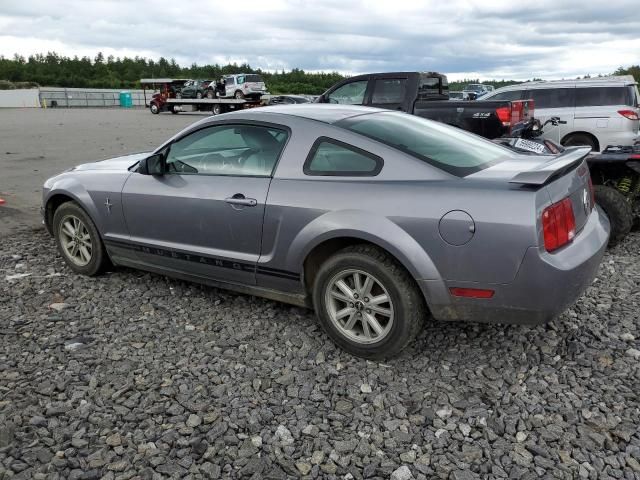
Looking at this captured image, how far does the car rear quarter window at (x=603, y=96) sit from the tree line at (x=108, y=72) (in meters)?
72.8

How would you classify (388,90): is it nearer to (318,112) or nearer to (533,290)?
(318,112)

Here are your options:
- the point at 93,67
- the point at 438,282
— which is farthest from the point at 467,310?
the point at 93,67

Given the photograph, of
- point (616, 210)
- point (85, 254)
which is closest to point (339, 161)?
point (85, 254)

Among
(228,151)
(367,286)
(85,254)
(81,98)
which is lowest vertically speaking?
(81,98)

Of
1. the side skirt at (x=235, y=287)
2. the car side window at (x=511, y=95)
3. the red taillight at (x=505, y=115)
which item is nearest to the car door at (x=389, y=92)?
the red taillight at (x=505, y=115)

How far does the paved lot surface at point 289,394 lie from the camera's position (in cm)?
262

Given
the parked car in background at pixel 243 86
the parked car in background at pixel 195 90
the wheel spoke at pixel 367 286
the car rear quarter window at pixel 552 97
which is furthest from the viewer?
the parked car in background at pixel 195 90

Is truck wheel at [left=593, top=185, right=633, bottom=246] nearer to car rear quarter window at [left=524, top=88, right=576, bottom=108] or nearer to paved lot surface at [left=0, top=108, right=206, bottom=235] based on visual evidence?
car rear quarter window at [left=524, top=88, right=576, bottom=108]

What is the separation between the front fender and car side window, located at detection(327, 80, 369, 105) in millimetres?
7643

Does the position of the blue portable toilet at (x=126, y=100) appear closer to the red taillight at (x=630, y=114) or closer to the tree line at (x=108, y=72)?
the tree line at (x=108, y=72)

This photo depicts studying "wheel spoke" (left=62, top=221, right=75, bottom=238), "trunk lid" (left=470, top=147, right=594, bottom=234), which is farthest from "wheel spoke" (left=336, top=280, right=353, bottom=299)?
"wheel spoke" (left=62, top=221, right=75, bottom=238)

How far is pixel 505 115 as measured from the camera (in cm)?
905

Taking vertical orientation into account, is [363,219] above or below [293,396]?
above

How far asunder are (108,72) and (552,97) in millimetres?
116929
